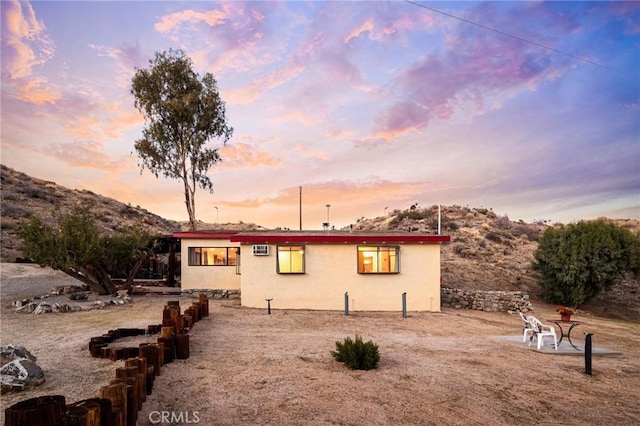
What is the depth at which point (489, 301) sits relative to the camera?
2000 centimetres

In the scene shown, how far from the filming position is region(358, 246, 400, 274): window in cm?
1802

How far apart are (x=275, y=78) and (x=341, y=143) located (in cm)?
824

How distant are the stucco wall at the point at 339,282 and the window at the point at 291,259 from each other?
0.74ft

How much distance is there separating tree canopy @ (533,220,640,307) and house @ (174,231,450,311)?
32.6 ft

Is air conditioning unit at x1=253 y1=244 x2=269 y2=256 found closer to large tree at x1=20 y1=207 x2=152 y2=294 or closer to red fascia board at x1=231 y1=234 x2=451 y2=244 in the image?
red fascia board at x1=231 y1=234 x2=451 y2=244

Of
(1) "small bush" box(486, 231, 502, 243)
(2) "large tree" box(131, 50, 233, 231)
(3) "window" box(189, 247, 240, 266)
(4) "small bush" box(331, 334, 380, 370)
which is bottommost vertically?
(4) "small bush" box(331, 334, 380, 370)

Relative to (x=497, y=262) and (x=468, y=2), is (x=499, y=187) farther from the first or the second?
(x=468, y=2)

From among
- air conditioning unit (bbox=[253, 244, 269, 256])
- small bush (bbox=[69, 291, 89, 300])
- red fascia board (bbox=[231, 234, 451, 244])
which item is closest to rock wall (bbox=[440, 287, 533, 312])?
red fascia board (bbox=[231, 234, 451, 244])

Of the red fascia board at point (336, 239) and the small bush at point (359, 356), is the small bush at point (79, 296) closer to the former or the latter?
the red fascia board at point (336, 239)

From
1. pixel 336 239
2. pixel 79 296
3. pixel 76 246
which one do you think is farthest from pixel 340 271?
pixel 76 246

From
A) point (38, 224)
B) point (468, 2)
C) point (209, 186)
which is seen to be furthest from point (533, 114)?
point (38, 224)

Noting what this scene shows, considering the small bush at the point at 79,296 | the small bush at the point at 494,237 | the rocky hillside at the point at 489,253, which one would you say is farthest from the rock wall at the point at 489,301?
the small bush at the point at 494,237

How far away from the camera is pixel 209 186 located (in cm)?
3134

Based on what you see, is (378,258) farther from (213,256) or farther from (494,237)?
(494,237)
